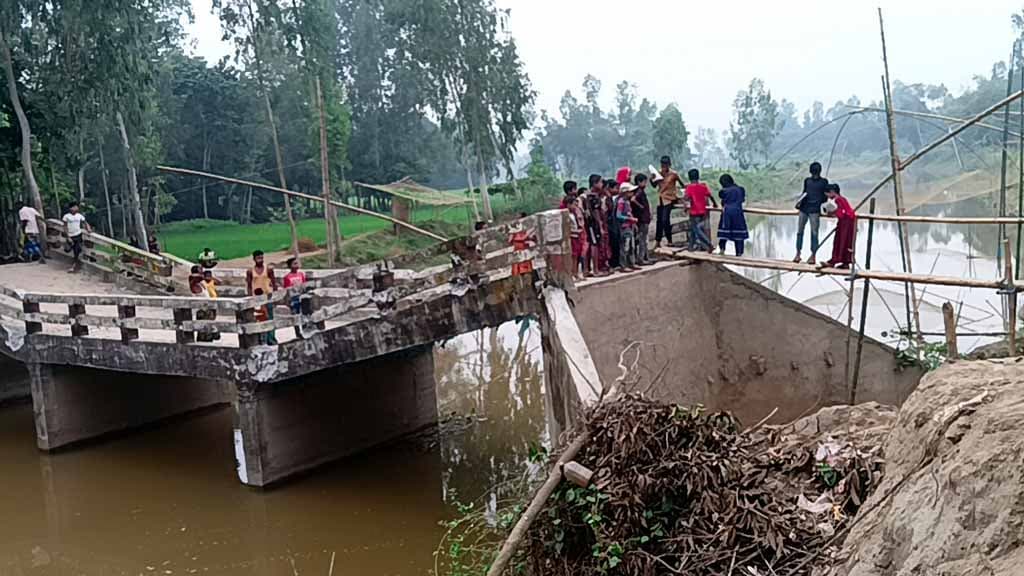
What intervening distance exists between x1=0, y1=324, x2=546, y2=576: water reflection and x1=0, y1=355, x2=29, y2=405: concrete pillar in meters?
1.41

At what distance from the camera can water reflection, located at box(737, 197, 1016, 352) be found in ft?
43.1

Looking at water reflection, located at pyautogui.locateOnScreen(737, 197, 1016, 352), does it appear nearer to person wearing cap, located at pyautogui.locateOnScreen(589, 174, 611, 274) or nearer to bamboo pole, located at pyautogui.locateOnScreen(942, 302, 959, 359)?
bamboo pole, located at pyautogui.locateOnScreen(942, 302, 959, 359)

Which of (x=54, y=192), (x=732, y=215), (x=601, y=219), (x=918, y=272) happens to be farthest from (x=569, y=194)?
(x=54, y=192)

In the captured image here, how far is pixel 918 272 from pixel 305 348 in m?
17.2

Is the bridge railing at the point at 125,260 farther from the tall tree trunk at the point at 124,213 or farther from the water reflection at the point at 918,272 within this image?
the tall tree trunk at the point at 124,213

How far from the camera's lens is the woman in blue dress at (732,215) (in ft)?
35.3

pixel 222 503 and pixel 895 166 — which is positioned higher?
pixel 895 166

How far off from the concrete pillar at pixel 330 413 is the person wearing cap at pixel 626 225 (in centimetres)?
385

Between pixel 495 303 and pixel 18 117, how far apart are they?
1577 cm

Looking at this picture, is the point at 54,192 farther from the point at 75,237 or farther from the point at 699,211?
the point at 699,211

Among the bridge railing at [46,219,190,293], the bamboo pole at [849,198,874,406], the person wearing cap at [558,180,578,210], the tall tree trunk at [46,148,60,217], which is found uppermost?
the tall tree trunk at [46,148,60,217]

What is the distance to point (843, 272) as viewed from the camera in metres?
9.17

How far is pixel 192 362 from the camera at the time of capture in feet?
37.0

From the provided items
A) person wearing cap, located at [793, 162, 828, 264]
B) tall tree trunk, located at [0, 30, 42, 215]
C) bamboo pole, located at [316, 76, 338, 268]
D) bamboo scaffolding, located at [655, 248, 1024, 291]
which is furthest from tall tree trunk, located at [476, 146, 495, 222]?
person wearing cap, located at [793, 162, 828, 264]
